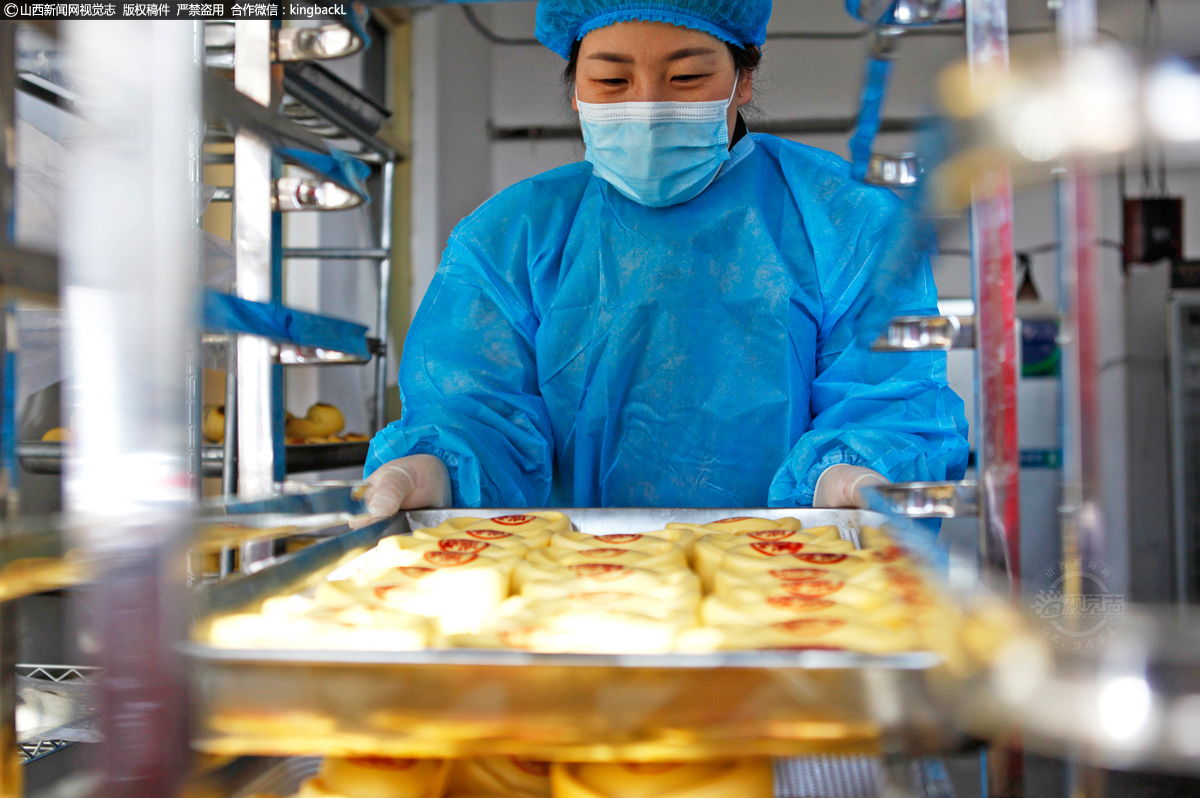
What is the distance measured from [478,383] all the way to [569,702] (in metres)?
1.20

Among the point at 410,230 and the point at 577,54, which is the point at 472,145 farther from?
the point at 577,54

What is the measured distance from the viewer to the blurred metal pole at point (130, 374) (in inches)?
16.6

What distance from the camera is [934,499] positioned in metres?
0.70

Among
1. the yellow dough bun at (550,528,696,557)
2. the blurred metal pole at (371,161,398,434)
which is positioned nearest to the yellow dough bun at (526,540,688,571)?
the yellow dough bun at (550,528,696,557)

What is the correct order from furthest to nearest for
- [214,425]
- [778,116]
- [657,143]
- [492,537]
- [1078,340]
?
[778,116] < [214,425] < [657,143] < [492,537] < [1078,340]

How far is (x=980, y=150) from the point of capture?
450 mm

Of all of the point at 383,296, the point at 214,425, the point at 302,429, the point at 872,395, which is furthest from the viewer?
the point at 383,296

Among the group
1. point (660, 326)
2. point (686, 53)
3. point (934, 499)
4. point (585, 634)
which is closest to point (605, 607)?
point (585, 634)

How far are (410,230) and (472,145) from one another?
2.61 ft

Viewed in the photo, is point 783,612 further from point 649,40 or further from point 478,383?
point 649,40

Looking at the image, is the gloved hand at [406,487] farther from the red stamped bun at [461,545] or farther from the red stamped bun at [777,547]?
the red stamped bun at [777,547]

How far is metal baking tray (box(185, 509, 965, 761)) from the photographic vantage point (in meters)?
0.42

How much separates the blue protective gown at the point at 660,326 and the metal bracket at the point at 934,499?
846mm

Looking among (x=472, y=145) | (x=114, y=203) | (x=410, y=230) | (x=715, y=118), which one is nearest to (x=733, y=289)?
(x=715, y=118)
